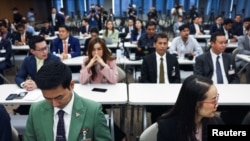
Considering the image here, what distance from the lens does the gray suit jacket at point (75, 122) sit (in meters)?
1.61

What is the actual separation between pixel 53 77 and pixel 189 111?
2.78 ft

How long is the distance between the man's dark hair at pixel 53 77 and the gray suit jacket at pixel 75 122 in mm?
226

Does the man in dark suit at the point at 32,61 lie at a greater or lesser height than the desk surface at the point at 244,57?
greater

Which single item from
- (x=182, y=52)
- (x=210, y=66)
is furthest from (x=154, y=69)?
(x=182, y=52)

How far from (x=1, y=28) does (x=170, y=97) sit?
18.7 feet

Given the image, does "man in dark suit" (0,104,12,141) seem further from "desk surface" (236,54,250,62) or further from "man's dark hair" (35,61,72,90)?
"desk surface" (236,54,250,62)

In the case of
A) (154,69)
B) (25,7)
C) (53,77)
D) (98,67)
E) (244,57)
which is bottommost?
(244,57)

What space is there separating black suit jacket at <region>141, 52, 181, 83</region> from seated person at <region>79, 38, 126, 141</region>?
19.1 inches

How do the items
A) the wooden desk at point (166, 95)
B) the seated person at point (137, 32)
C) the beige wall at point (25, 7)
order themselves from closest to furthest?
1. the wooden desk at point (166, 95)
2. the seated person at point (137, 32)
3. the beige wall at point (25, 7)

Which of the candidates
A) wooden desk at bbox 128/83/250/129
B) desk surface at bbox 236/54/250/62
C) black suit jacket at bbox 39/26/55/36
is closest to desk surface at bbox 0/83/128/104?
wooden desk at bbox 128/83/250/129

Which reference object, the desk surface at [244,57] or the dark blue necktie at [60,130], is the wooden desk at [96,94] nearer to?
the dark blue necktie at [60,130]

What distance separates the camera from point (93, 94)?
2756 millimetres

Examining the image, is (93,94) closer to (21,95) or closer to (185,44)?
(21,95)

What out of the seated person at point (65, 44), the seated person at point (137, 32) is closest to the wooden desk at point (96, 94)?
the seated person at point (65, 44)
